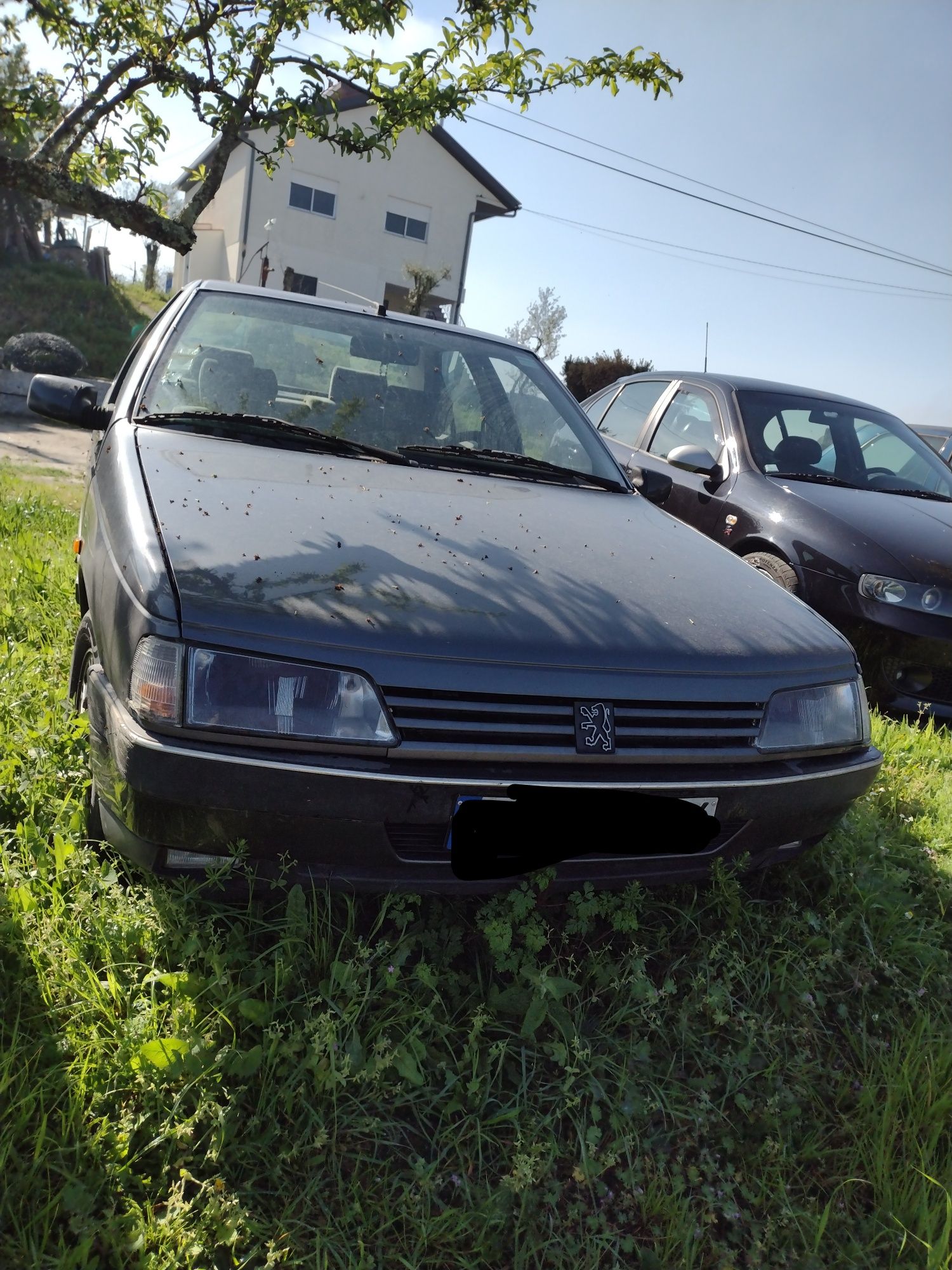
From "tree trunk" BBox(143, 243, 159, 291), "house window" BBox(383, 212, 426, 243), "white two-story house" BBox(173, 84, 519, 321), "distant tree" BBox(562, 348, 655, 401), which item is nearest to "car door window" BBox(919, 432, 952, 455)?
"distant tree" BBox(562, 348, 655, 401)

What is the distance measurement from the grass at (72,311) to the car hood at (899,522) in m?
17.2

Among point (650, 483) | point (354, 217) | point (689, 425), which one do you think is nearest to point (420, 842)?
point (650, 483)

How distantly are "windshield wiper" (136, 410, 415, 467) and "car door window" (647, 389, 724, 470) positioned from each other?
2896mm

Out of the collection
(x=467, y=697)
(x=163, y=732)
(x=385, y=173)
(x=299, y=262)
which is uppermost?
(x=385, y=173)

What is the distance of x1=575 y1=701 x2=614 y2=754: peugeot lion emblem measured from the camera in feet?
6.19

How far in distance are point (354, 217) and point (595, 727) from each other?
28668mm

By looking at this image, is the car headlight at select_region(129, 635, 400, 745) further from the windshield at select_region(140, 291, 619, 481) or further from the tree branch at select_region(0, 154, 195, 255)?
the tree branch at select_region(0, 154, 195, 255)

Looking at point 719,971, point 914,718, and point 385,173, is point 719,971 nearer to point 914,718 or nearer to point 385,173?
point 914,718

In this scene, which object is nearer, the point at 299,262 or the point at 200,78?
the point at 200,78

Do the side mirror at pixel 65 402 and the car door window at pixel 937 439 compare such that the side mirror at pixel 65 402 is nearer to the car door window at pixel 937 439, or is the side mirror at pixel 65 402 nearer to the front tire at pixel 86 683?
the front tire at pixel 86 683

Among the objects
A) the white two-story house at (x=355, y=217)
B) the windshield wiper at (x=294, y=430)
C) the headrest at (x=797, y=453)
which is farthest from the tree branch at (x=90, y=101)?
the white two-story house at (x=355, y=217)

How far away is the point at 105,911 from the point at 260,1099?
22.7 inches

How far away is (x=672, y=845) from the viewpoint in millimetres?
2068

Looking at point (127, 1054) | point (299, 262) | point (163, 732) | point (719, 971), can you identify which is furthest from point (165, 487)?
point (299, 262)
